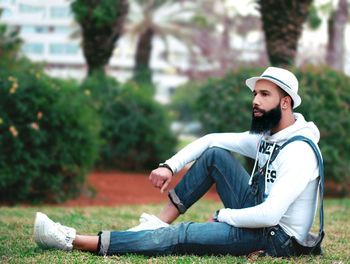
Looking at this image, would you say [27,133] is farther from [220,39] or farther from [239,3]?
[220,39]

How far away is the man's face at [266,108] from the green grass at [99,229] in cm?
98

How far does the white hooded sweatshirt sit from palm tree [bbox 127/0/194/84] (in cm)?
1967

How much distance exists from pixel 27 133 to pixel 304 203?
5.06 metres

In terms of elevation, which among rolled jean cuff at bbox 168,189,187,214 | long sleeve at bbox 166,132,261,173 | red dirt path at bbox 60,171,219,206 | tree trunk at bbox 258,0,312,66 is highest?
tree trunk at bbox 258,0,312,66

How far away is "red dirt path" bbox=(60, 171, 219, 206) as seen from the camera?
28.1 feet

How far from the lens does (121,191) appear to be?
9.91 metres

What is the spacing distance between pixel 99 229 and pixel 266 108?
2.32 meters

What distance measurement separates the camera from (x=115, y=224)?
5.22m

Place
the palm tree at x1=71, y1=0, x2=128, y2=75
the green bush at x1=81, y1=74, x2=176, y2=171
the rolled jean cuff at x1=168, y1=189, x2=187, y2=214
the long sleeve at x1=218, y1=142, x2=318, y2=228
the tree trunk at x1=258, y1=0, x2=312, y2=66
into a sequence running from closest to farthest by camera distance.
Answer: the long sleeve at x1=218, y1=142, x2=318, y2=228 → the rolled jean cuff at x1=168, y1=189, x2=187, y2=214 → the tree trunk at x1=258, y1=0, x2=312, y2=66 → the green bush at x1=81, y1=74, x2=176, y2=171 → the palm tree at x1=71, y1=0, x2=128, y2=75

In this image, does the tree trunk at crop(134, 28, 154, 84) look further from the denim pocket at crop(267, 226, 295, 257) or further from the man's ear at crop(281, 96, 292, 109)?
the denim pocket at crop(267, 226, 295, 257)

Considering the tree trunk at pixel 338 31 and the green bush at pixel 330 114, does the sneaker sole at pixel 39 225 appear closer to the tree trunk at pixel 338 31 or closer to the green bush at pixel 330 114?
the green bush at pixel 330 114

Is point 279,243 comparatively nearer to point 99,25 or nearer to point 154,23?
point 99,25

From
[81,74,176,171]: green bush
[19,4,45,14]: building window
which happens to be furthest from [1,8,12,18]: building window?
[81,74,176,171]: green bush

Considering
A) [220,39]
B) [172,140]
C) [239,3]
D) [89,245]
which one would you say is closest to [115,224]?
[89,245]
